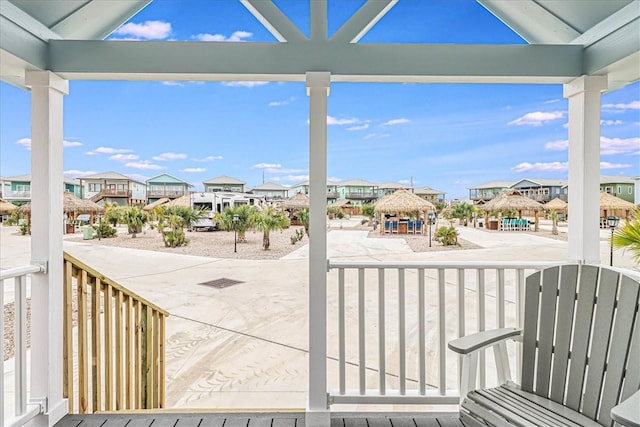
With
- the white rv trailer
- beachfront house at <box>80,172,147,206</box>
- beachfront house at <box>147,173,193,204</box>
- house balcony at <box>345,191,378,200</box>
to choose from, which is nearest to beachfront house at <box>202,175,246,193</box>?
the white rv trailer

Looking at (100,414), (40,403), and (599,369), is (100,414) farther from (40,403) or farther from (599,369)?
(599,369)

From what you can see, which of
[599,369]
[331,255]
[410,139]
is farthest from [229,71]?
[599,369]

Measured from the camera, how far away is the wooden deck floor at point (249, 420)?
2312 mm

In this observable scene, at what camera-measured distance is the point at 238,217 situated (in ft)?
10.3

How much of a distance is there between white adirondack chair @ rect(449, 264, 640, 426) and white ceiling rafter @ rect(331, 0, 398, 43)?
1819mm

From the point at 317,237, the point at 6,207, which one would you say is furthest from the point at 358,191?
the point at 6,207

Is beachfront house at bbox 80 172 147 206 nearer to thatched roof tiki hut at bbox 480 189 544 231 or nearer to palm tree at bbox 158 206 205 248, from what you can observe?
palm tree at bbox 158 206 205 248

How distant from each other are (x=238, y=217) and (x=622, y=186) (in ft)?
9.50

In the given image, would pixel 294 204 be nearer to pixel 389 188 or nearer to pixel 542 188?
pixel 389 188

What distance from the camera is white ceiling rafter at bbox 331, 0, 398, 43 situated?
224cm

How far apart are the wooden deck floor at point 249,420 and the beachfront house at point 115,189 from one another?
160cm

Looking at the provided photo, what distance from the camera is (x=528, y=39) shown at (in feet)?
8.27

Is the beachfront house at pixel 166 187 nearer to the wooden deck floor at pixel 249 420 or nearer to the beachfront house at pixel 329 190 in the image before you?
the beachfront house at pixel 329 190

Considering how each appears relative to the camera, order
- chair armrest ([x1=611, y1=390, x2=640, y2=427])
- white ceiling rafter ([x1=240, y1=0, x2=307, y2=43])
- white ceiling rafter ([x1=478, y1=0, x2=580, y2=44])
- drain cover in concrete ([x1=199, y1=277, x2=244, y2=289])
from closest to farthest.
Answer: chair armrest ([x1=611, y1=390, x2=640, y2=427])
white ceiling rafter ([x1=240, y1=0, x2=307, y2=43])
white ceiling rafter ([x1=478, y1=0, x2=580, y2=44])
drain cover in concrete ([x1=199, y1=277, x2=244, y2=289])
